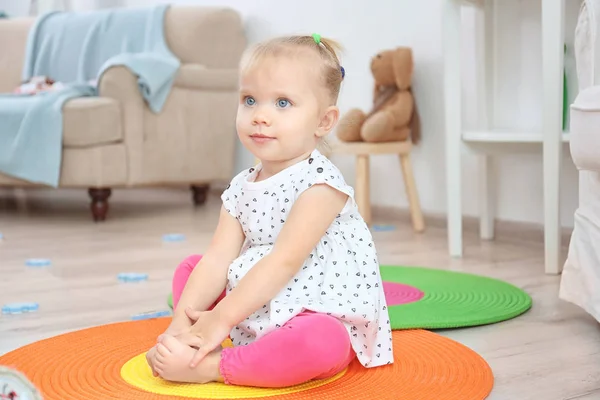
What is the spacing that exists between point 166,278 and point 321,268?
2.85ft

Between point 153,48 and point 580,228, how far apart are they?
2263mm

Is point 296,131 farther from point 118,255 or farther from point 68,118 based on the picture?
point 68,118

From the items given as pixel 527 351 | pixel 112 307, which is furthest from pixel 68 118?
pixel 527 351

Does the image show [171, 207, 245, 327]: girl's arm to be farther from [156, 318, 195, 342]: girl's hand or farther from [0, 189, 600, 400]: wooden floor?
[0, 189, 600, 400]: wooden floor

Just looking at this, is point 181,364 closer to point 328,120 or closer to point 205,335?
point 205,335

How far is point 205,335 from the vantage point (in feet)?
3.23

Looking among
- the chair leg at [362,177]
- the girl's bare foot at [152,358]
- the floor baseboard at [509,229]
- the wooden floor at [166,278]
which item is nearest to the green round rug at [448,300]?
the wooden floor at [166,278]

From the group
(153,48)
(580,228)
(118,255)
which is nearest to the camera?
(580,228)

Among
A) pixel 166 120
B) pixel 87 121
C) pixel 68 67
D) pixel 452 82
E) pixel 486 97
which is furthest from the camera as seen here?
pixel 68 67

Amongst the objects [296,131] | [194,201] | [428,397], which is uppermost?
[296,131]

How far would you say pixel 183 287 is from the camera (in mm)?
1150

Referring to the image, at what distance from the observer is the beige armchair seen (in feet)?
9.35

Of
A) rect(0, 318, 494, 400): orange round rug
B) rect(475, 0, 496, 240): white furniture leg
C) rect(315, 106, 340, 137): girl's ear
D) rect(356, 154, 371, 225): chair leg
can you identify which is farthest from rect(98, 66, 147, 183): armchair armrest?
rect(315, 106, 340, 137): girl's ear

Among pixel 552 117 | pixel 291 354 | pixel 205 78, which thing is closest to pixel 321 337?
pixel 291 354
